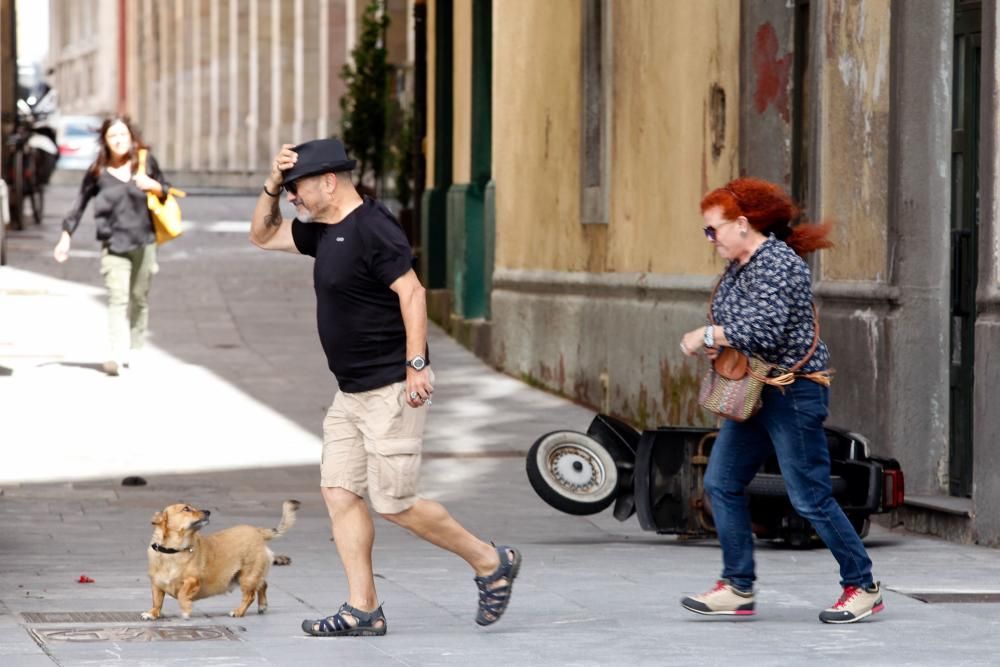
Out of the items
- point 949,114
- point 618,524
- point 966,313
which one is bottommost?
point 618,524

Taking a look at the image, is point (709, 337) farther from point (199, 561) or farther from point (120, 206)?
point (120, 206)

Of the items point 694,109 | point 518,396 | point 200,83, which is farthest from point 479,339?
point 200,83

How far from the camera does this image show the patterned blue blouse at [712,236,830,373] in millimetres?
7988

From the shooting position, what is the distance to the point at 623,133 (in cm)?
1600

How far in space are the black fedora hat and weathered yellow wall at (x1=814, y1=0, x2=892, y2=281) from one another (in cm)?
415

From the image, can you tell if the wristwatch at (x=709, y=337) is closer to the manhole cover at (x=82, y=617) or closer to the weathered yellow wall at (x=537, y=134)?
the manhole cover at (x=82, y=617)

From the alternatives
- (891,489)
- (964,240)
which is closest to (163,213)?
(964,240)

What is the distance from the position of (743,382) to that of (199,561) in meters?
1.94

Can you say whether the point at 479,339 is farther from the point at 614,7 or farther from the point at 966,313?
the point at 966,313

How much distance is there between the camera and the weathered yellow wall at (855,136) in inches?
443

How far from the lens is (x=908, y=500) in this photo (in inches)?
432

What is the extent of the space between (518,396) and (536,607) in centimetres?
872

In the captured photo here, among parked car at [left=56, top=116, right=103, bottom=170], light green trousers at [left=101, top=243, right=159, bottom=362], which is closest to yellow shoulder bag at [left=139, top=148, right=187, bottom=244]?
light green trousers at [left=101, top=243, right=159, bottom=362]

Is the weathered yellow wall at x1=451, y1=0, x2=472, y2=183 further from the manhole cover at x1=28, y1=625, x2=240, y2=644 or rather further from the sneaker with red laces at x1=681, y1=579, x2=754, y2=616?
the manhole cover at x1=28, y1=625, x2=240, y2=644
